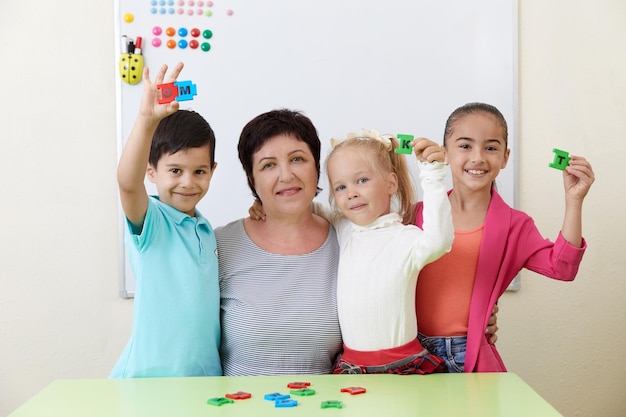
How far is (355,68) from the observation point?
8.22ft

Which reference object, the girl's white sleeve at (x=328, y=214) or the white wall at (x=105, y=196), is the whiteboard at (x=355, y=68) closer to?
the white wall at (x=105, y=196)

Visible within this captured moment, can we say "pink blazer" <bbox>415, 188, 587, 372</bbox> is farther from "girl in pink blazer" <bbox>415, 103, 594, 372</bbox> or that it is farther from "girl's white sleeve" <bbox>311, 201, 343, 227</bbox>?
"girl's white sleeve" <bbox>311, 201, 343, 227</bbox>

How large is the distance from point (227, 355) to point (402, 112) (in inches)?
45.0

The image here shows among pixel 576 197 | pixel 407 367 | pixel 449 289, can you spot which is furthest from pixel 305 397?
pixel 576 197

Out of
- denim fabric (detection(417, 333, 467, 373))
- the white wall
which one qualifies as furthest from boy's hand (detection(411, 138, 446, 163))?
the white wall

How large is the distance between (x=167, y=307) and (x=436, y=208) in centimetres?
65

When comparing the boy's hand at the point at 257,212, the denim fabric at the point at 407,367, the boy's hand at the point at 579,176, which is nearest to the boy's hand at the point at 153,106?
the boy's hand at the point at 257,212

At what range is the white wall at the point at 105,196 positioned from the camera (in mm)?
2488

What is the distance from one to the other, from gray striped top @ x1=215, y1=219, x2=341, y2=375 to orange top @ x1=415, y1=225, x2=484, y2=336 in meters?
0.22

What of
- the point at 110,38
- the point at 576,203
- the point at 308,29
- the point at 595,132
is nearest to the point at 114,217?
the point at 110,38

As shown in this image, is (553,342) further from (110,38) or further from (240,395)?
(110,38)

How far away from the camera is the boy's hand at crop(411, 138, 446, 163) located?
60.9 inches

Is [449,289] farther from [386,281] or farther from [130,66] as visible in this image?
[130,66]

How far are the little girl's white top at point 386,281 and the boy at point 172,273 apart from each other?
0.32 metres
